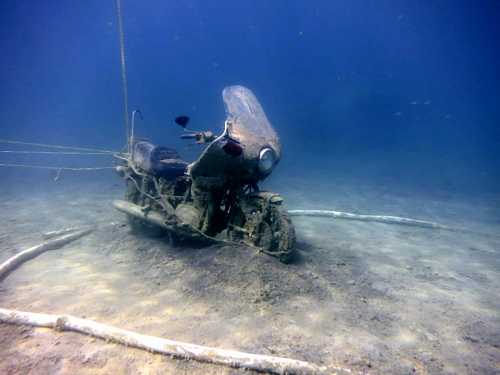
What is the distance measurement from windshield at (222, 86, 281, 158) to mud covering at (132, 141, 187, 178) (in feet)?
5.71

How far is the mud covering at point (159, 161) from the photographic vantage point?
20.3 ft

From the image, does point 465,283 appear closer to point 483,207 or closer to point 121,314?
point 121,314

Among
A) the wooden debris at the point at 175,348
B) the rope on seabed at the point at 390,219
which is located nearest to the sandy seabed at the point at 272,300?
the wooden debris at the point at 175,348

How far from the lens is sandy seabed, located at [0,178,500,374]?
2795 millimetres

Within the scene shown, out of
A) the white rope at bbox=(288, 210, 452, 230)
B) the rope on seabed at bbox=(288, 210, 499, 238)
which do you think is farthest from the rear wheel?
the white rope at bbox=(288, 210, 452, 230)

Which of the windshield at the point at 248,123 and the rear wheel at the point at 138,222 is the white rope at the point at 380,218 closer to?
the rear wheel at the point at 138,222

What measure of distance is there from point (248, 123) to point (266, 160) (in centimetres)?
86

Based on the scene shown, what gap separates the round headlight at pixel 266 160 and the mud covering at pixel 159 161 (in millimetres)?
2289

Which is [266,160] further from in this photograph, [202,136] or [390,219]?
[390,219]

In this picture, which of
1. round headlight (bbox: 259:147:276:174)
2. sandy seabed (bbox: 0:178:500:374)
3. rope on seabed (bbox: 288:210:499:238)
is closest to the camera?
sandy seabed (bbox: 0:178:500:374)

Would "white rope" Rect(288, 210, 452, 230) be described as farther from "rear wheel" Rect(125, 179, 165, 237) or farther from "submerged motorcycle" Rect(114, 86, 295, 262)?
"submerged motorcycle" Rect(114, 86, 295, 262)

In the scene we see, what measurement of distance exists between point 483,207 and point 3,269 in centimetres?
1789

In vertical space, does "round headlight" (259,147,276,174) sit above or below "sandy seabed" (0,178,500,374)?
above

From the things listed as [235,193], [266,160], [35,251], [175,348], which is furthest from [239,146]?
[35,251]
